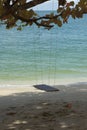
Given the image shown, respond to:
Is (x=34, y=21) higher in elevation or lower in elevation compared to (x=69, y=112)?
higher

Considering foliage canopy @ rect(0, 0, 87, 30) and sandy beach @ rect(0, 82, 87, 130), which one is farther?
sandy beach @ rect(0, 82, 87, 130)

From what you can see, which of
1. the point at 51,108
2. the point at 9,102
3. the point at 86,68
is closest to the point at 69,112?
the point at 51,108

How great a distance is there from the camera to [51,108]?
6.88m

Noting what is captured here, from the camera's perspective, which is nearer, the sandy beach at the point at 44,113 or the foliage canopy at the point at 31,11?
the foliage canopy at the point at 31,11

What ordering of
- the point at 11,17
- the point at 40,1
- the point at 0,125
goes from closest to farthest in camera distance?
1. the point at 40,1
2. the point at 11,17
3. the point at 0,125

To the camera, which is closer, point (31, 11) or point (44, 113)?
point (31, 11)

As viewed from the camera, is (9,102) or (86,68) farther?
(86,68)

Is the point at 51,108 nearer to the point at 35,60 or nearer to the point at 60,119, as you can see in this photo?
the point at 60,119

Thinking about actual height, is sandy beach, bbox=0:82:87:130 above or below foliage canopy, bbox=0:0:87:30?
below

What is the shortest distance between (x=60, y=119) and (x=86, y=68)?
484 inches

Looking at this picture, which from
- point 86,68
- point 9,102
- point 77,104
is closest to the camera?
point 77,104

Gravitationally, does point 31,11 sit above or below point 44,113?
above

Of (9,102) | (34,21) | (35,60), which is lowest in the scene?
(35,60)

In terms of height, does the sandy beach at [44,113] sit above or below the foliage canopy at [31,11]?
below
